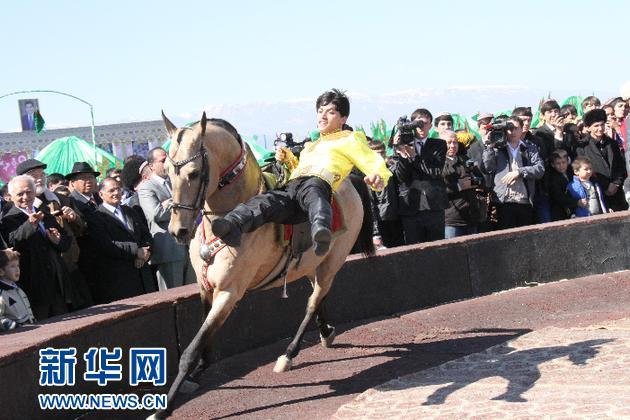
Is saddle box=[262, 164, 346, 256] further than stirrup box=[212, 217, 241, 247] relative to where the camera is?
Yes

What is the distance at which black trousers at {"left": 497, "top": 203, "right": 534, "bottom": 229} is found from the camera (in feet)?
41.9

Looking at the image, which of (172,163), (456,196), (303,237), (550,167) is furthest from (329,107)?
(550,167)

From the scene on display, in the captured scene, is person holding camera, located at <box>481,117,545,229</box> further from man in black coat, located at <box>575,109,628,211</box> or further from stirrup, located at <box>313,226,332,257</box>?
stirrup, located at <box>313,226,332,257</box>

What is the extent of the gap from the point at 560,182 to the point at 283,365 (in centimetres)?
630

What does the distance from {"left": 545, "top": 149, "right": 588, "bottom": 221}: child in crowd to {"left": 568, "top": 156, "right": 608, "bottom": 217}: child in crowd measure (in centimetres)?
5

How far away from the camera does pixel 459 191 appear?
39.3 ft

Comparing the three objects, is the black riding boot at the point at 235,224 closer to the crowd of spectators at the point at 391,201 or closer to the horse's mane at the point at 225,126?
the crowd of spectators at the point at 391,201

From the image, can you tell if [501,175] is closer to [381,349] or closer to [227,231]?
[381,349]

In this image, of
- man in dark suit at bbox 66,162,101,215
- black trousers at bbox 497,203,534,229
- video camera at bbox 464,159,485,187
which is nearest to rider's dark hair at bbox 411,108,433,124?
video camera at bbox 464,159,485,187

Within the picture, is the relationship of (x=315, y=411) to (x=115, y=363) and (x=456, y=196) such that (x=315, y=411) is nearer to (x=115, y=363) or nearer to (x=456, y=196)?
(x=115, y=363)

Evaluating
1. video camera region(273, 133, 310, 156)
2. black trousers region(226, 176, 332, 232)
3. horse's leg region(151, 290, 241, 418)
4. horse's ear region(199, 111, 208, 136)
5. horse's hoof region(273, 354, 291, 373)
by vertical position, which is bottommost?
horse's hoof region(273, 354, 291, 373)

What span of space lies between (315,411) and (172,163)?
76.6 inches

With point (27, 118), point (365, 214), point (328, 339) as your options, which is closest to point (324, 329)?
point (328, 339)

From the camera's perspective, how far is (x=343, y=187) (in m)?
8.77
